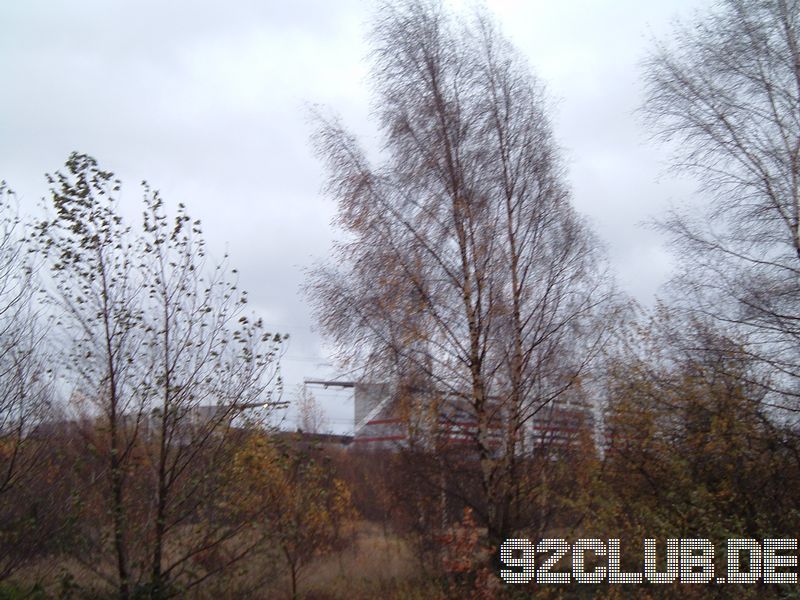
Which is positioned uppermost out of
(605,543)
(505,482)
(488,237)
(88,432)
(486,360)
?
(488,237)

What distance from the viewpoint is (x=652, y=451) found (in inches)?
535

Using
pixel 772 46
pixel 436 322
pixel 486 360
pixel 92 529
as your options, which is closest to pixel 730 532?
pixel 486 360

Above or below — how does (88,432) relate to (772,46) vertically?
below

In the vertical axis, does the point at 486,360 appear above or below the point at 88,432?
above

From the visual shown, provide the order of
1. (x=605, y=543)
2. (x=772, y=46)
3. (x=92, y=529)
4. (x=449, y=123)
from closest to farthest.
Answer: (x=92, y=529)
(x=772, y=46)
(x=605, y=543)
(x=449, y=123)

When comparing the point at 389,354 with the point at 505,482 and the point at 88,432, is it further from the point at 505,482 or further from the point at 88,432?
the point at 88,432

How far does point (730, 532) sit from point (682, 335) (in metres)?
3.54

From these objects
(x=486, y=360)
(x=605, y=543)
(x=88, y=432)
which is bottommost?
(x=605, y=543)

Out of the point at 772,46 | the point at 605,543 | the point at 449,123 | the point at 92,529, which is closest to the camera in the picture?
the point at 92,529

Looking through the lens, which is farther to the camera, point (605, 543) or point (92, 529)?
point (605, 543)

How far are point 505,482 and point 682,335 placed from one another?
4.15 metres

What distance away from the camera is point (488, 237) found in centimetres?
1316

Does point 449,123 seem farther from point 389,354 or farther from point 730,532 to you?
point 730,532

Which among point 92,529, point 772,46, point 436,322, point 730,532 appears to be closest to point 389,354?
point 436,322
